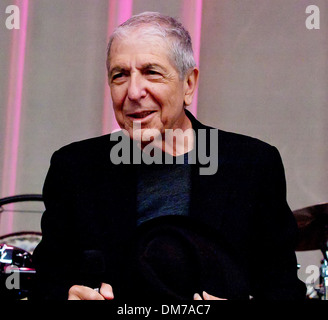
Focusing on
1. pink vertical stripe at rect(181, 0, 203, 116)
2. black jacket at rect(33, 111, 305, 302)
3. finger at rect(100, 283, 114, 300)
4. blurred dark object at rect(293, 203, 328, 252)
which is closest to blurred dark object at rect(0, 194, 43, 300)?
black jacket at rect(33, 111, 305, 302)

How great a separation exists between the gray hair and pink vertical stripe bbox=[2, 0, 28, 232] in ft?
3.93

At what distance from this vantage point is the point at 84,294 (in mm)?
945

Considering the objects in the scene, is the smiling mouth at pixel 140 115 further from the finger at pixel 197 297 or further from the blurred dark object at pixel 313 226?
the blurred dark object at pixel 313 226

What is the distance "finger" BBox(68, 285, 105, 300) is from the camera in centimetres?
91

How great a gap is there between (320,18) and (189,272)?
1.83 metres

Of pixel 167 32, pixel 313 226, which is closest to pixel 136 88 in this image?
pixel 167 32

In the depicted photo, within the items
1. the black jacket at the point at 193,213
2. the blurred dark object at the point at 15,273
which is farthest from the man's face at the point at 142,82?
the blurred dark object at the point at 15,273

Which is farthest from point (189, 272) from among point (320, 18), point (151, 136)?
point (320, 18)

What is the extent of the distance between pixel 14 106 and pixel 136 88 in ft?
4.25

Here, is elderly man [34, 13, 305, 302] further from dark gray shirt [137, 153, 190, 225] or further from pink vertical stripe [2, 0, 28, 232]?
pink vertical stripe [2, 0, 28, 232]

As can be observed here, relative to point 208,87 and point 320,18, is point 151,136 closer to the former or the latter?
point 208,87

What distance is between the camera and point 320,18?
244 centimetres

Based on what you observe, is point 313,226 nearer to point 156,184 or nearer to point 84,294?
point 156,184

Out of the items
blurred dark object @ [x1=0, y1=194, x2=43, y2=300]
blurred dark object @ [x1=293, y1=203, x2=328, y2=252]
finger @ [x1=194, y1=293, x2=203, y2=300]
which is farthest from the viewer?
blurred dark object @ [x1=293, y1=203, x2=328, y2=252]
